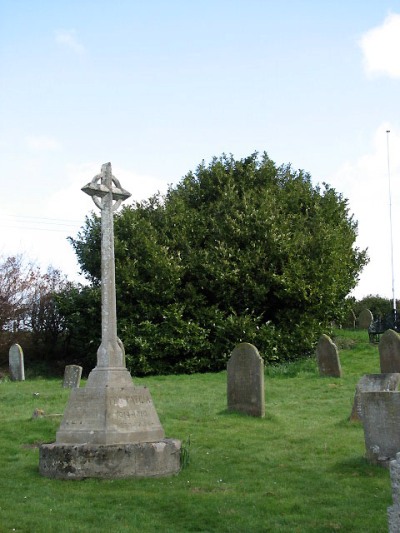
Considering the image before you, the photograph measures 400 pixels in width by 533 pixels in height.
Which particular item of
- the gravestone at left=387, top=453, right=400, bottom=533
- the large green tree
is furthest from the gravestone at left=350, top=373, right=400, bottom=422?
the large green tree

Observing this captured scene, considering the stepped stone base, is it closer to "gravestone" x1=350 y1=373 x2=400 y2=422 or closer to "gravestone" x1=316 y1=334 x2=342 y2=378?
"gravestone" x1=350 y1=373 x2=400 y2=422

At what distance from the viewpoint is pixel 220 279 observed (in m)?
25.7

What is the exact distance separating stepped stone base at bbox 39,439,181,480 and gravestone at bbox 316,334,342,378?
12072mm

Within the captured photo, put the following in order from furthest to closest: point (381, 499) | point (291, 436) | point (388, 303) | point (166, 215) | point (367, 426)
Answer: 1. point (388, 303)
2. point (166, 215)
3. point (291, 436)
4. point (367, 426)
5. point (381, 499)

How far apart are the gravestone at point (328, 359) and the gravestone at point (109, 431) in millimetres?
11607

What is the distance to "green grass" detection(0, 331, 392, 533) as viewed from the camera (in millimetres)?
7020

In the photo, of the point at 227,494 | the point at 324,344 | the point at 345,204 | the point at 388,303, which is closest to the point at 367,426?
the point at 227,494

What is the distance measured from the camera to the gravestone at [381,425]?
9.20 metres

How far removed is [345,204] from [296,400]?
1947 cm

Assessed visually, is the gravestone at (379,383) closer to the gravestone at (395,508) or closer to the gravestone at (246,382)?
the gravestone at (246,382)

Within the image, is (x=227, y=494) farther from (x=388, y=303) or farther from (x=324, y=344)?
(x=388, y=303)

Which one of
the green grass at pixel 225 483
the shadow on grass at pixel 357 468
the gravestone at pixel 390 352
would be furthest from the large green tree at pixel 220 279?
the shadow on grass at pixel 357 468

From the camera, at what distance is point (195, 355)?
25.9 meters

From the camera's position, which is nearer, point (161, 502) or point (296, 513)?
point (296, 513)
